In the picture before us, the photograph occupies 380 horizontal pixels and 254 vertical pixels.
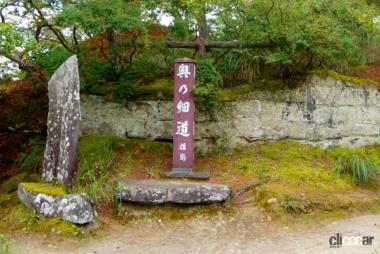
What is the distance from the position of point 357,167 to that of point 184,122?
3.19 meters

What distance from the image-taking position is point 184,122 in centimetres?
777

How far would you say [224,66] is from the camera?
376 inches

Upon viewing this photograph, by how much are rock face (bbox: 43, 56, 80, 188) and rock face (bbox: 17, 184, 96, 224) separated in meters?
0.52

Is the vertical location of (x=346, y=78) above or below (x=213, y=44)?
below

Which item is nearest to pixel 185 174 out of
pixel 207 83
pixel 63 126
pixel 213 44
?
pixel 207 83

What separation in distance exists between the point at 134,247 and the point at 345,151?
4.95m

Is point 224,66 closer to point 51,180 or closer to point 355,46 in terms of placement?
point 355,46

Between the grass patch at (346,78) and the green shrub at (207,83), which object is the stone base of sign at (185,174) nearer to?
the green shrub at (207,83)

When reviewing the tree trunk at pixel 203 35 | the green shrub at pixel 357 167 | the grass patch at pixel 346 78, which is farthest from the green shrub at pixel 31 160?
the grass patch at pixel 346 78

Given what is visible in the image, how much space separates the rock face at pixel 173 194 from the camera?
22.3 ft

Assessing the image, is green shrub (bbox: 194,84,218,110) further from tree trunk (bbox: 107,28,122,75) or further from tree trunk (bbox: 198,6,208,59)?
tree trunk (bbox: 107,28,122,75)

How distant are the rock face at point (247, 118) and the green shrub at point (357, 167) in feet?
2.73

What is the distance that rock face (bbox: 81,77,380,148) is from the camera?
8.89m

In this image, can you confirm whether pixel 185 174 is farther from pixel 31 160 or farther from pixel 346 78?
pixel 346 78
